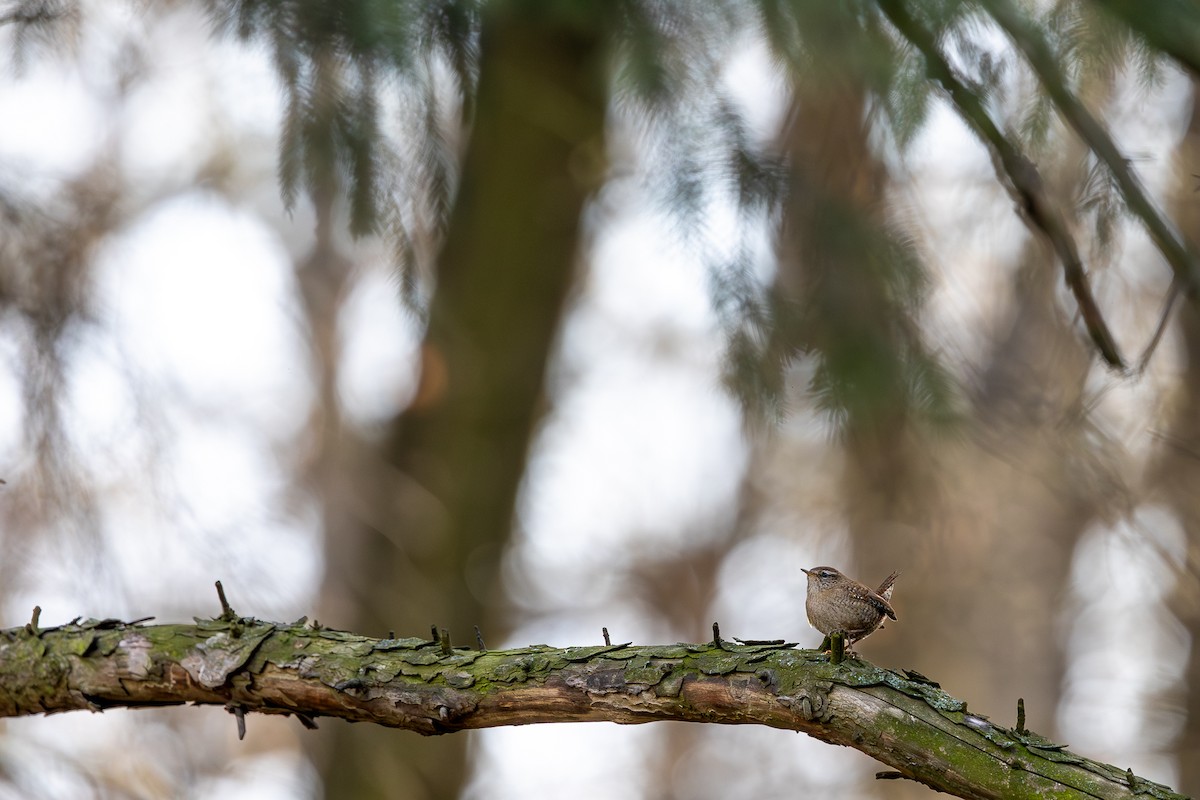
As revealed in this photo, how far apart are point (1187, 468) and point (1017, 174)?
170 inches

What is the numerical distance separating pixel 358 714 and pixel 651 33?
146cm

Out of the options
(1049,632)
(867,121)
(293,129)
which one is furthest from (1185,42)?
(1049,632)

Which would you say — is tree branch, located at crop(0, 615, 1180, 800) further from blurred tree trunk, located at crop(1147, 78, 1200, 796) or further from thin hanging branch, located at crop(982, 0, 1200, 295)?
blurred tree trunk, located at crop(1147, 78, 1200, 796)

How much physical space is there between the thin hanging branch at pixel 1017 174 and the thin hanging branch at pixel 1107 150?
102 mm

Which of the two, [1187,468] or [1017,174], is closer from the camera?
[1017,174]

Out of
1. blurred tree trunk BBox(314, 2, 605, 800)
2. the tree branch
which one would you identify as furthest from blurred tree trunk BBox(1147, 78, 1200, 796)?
the tree branch

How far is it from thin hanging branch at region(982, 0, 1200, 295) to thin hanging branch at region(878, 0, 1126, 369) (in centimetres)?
10

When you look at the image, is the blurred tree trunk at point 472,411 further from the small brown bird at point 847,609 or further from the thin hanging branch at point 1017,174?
the small brown bird at point 847,609

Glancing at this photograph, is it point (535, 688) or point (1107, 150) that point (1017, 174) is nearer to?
point (1107, 150)

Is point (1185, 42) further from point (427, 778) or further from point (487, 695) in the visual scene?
point (427, 778)

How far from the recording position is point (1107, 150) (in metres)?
1.76

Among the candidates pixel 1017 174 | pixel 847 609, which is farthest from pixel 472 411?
pixel 1017 174

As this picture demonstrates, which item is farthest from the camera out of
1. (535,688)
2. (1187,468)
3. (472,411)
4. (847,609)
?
(1187,468)

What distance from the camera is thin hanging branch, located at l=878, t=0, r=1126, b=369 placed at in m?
1.72
